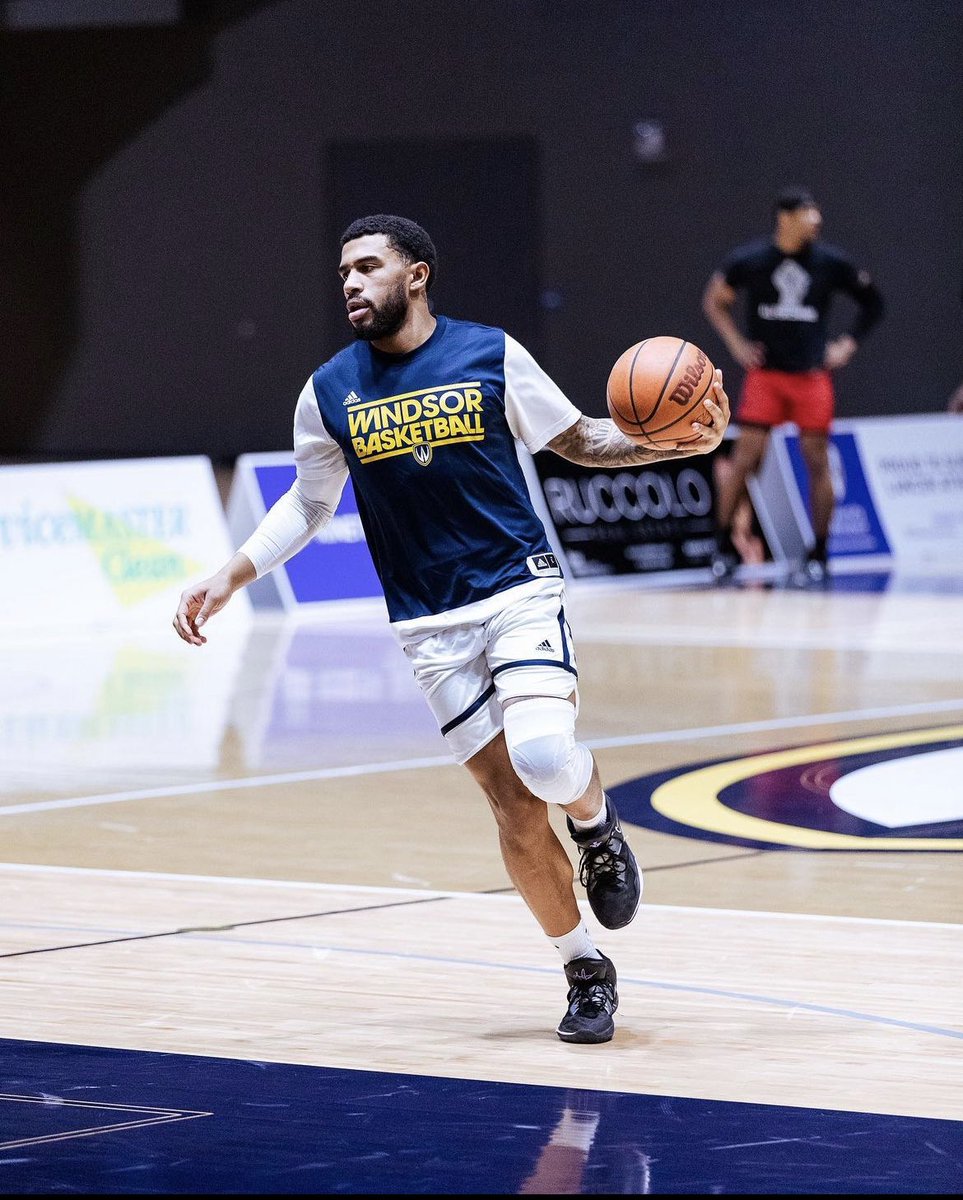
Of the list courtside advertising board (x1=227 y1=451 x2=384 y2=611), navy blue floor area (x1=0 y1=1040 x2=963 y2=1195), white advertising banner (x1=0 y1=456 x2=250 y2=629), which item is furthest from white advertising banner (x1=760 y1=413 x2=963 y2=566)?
navy blue floor area (x1=0 y1=1040 x2=963 y2=1195)

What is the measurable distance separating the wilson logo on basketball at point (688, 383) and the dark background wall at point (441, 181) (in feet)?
57.3

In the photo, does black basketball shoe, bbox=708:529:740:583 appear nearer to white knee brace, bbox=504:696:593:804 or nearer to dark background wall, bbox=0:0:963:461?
dark background wall, bbox=0:0:963:461

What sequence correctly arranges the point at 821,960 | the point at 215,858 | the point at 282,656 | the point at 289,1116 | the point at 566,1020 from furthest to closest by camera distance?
the point at 282,656, the point at 215,858, the point at 821,960, the point at 566,1020, the point at 289,1116

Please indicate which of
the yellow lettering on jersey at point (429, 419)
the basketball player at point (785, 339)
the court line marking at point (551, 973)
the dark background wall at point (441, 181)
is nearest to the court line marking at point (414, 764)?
the court line marking at point (551, 973)

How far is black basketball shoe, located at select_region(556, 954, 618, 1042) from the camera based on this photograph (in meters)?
4.73

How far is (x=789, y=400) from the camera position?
14078 mm

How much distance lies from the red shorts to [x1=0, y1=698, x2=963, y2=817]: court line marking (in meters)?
4.72

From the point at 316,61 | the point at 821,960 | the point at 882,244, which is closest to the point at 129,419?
the point at 316,61

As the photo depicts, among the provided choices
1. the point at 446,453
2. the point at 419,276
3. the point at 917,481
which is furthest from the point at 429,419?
the point at 917,481

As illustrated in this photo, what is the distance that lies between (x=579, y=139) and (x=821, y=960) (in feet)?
58.5

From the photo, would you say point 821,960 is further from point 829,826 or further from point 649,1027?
point 829,826

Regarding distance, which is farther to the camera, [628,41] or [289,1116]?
[628,41]

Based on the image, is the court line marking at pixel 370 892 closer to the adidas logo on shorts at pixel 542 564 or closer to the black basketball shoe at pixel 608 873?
the black basketball shoe at pixel 608 873

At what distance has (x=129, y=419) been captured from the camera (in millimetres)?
24625
